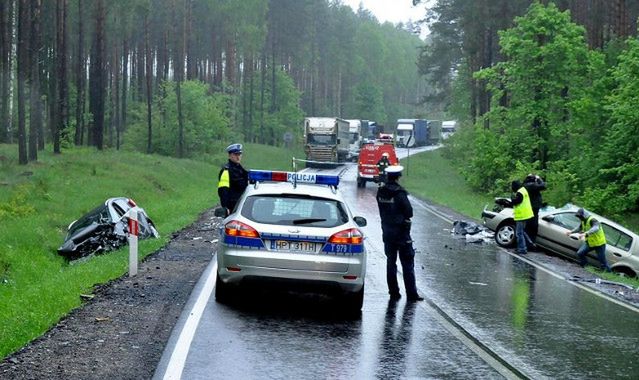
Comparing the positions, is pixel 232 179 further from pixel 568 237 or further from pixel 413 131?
pixel 413 131

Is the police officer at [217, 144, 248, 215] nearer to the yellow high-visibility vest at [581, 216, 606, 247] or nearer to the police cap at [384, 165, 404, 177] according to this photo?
the police cap at [384, 165, 404, 177]

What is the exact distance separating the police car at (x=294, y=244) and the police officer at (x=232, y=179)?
359 cm

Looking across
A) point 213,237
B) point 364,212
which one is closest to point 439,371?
point 213,237

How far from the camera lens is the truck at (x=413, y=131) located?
320 feet

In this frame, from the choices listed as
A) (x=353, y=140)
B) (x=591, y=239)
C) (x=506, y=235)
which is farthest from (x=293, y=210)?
(x=353, y=140)

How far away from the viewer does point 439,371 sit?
8.65 meters

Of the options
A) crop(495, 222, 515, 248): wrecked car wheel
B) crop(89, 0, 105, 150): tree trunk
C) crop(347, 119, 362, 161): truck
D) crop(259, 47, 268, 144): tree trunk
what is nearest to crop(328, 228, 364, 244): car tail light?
crop(495, 222, 515, 248): wrecked car wheel

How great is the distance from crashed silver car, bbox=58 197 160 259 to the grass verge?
0.49 meters

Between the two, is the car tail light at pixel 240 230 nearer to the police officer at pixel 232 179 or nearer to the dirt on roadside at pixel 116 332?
the dirt on roadside at pixel 116 332

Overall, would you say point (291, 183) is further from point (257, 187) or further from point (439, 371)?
point (439, 371)

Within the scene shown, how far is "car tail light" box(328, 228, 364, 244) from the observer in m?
11.3

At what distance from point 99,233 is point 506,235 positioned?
31.8ft

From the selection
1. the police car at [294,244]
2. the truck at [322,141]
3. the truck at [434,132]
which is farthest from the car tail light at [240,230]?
the truck at [434,132]

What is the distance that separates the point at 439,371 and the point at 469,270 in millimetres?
8790
